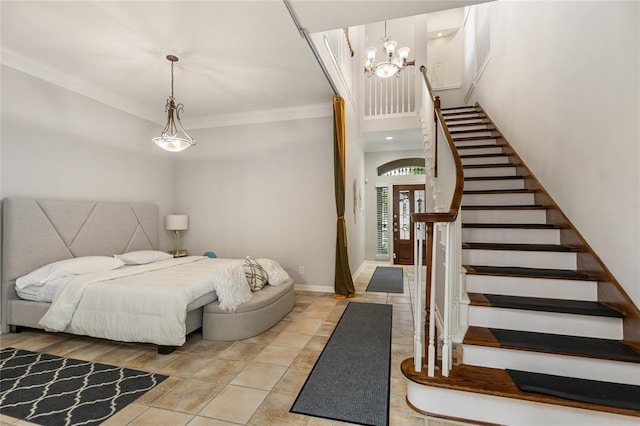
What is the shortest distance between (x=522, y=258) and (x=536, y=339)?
0.77 meters

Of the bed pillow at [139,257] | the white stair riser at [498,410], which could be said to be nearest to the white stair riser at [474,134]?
the white stair riser at [498,410]

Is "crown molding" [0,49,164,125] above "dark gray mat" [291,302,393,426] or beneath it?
above

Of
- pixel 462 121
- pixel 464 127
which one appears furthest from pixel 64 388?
pixel 462 121

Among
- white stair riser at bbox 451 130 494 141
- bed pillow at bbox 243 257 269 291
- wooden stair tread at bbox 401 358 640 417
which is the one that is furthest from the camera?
white stair riser at bbox 451 130 494 141

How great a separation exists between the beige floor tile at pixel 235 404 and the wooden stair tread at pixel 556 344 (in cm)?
140

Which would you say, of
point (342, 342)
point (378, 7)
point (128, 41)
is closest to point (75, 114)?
point (128, 41)

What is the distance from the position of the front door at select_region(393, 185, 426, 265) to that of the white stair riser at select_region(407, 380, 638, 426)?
5.47 meters

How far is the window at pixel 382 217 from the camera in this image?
7.36 m

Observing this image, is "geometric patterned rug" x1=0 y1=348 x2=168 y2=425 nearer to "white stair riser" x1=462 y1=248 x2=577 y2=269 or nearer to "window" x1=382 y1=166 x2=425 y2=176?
"white stair riser" x1=462 y1=248 x2=577 y2=269

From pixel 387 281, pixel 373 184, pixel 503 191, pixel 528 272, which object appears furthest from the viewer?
pixel 373 184

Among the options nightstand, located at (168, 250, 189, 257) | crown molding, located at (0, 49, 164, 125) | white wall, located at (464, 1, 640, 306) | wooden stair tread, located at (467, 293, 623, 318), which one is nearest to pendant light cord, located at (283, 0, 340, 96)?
white wall, located at (464, 1, 640, 306)

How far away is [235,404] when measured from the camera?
178cm

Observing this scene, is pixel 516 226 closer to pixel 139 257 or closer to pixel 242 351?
pixel 242 351

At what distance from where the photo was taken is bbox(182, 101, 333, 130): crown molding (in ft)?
14.4
